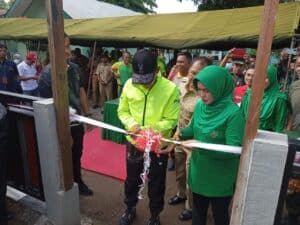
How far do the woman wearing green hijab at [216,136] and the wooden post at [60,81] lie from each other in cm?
112

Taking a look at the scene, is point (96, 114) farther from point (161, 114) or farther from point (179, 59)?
point (161, 114)

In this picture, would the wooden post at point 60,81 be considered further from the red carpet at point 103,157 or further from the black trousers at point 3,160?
the red carpet at point 103,157

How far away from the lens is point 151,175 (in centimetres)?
299

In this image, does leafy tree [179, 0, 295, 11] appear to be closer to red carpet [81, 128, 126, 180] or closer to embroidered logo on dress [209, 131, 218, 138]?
red carpet [81, 128, 126, 180]

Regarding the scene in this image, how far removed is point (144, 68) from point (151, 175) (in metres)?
1.02

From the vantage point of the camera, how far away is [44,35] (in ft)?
37.1

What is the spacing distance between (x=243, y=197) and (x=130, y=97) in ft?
4.45

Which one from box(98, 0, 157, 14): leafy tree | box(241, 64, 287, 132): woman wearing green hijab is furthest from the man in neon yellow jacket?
box(98, 0, 157, 14): leafy tree

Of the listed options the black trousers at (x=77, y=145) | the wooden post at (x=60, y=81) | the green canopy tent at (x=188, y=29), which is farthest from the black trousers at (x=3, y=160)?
the green canopy tent at (x=188, y=29)

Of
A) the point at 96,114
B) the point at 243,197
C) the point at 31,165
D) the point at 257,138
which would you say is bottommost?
the point at 96,114

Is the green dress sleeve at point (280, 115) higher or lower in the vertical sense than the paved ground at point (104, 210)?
higher

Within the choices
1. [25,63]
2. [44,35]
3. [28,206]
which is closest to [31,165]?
[28,206]

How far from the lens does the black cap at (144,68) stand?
2.71 meters

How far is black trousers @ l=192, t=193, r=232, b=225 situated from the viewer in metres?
2.42
